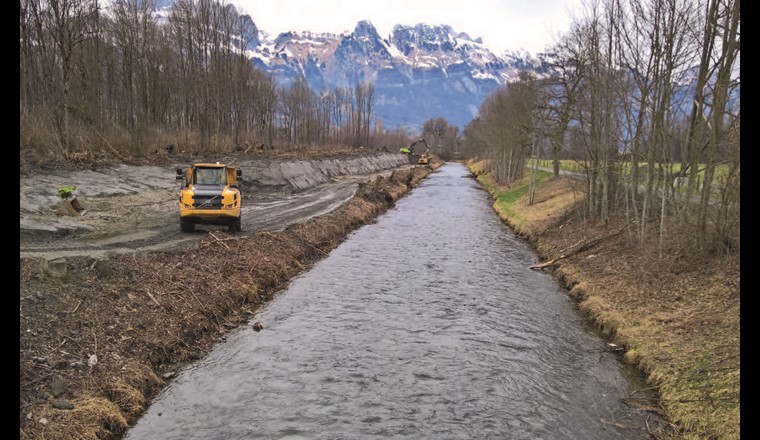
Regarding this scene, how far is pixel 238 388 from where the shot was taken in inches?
366

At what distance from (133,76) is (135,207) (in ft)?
94.8

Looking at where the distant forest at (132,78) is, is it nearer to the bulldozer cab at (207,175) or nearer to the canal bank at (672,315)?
the bulldozer cab at (207,175)

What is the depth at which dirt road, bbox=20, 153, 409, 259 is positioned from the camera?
607 inches

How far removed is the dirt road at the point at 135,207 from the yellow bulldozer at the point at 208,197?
721 mm

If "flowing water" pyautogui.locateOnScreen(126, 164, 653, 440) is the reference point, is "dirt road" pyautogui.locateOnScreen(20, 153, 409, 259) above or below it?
above

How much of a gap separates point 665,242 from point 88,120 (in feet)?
113

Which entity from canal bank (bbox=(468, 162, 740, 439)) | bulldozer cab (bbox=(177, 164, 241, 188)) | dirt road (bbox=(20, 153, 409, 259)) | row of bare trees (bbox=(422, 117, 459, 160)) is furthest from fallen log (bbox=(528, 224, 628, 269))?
row of bare trees (bbox=(422, 117, 459, 160))

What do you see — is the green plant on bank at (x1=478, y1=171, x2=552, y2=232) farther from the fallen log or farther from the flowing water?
the flowing water

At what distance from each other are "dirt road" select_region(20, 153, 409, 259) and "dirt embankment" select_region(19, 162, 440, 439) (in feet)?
6.70

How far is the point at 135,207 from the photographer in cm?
2339

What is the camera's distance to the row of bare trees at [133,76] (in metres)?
28.9

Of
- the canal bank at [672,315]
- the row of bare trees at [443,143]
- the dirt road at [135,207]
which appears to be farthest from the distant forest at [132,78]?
the row of bare trees at [443,143]

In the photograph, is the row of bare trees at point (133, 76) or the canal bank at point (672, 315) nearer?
the canal bank at point (672, 315)

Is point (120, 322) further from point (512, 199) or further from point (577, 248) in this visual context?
Answer: point (512, 199)
